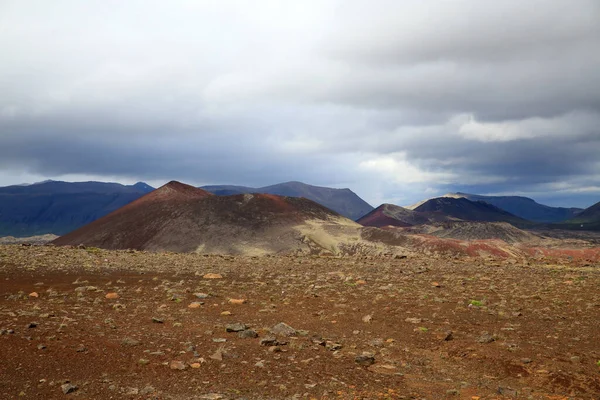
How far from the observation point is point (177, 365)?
994cm

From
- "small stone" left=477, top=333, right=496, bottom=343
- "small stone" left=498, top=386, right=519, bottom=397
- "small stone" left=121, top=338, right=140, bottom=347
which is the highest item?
"small stone" left=121, top=338, right=140, bottom=347

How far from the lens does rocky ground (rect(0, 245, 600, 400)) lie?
9242 mm

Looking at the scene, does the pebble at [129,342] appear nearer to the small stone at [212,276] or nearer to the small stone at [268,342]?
the small stone at [268,342]

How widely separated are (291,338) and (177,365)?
11.5ft

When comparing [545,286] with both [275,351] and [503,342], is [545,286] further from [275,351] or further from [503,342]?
[275,351]

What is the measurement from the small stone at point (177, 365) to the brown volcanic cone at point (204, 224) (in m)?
54.9

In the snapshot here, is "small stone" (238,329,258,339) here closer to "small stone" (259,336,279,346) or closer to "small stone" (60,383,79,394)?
"small stone" (259,336,279,346)

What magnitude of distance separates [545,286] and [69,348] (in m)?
21.5

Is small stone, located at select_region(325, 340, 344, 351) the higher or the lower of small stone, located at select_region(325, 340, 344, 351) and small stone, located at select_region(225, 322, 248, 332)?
the lower

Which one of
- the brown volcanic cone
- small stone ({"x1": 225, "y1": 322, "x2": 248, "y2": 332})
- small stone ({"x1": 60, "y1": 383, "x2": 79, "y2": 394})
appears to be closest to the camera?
small stone ({"x1": 60, "y1": 383, "x2": 79, "y2": 394})

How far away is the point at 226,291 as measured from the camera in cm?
1988

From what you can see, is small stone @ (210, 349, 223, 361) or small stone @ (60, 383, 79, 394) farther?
small stone @ (210, 349, 223, 361)

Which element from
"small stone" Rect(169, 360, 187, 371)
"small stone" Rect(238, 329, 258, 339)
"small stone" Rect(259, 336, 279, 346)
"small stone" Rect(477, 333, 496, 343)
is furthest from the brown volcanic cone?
"small stone" Rect(169, 360, 187, 371)

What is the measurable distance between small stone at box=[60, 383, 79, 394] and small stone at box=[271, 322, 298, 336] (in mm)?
5565
